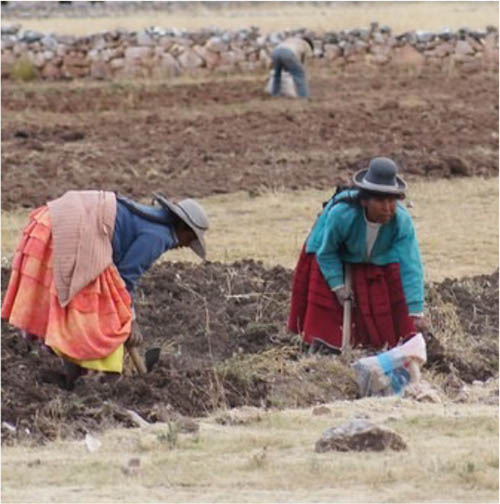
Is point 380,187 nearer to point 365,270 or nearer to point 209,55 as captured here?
point 365,270

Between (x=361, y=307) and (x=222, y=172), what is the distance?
7774 mm

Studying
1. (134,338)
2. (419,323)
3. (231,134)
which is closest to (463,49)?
(231,134)

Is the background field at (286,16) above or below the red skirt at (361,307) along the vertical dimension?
below

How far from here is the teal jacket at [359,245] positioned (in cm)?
936

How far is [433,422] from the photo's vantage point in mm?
7848

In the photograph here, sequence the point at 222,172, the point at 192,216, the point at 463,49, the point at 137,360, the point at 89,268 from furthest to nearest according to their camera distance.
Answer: the point at 463,49 → the point at 222,172 → the point at 137,360 → the point at 192,216 → the point at 89,268

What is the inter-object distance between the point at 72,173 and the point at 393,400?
8954 mm

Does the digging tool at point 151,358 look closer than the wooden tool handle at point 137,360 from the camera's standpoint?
No

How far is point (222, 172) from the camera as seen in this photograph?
1728 centimetres

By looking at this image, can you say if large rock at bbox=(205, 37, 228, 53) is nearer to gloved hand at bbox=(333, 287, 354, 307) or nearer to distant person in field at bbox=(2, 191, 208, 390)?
gloved hand at bbox=(333, 287, 354, 307)

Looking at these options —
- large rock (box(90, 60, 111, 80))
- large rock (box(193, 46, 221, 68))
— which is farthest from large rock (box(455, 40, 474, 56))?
large rock (box(90, 60, 111, 80))

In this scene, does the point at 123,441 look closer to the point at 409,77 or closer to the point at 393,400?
the point at 393,400

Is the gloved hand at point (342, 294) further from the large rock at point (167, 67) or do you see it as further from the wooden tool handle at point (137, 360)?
the large rock at point (167, 67)

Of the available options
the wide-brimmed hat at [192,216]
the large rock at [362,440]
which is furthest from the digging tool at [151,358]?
the large rock at [362,440]
